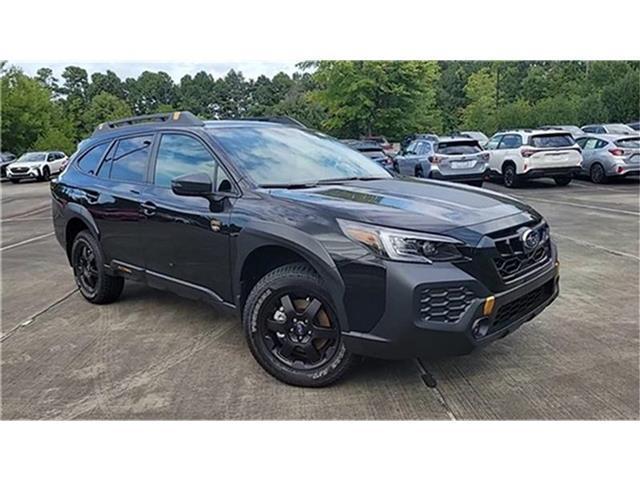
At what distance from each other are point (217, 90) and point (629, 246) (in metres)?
22.8

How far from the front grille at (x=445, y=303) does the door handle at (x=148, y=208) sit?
2281 mm

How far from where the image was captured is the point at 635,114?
1231 inches

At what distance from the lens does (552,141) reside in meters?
16.0

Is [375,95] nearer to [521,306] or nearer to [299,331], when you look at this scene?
[521,306]

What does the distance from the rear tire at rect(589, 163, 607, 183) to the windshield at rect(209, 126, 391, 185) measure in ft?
45.7

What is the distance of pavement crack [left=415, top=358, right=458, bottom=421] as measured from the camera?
3.14 meters

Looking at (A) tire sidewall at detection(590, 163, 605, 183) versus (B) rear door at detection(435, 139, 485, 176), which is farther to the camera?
(A) tire sidewall at detection(590, 163, 605, 183)

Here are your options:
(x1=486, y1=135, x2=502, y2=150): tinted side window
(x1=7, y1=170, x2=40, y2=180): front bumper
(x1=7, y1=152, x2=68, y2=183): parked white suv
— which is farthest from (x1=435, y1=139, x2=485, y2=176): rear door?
(x1=7, y1=170, x2=40, y2=180): front bumper

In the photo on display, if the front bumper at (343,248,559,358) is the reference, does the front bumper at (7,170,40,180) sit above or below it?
below

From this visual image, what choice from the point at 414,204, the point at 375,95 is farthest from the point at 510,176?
the point at 375,95

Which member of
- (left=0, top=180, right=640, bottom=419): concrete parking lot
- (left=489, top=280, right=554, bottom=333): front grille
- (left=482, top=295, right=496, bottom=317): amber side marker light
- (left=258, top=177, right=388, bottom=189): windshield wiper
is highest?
(left=258, top=177, right=388, bottom=189): windshield wiper

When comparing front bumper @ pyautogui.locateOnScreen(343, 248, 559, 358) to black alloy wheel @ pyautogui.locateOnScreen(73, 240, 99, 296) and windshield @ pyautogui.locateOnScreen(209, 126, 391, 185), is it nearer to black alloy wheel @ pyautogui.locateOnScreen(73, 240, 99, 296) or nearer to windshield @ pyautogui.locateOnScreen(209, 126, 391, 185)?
windshield @ pyautogui.locateOnScreen(209, 126, 391, 185)
